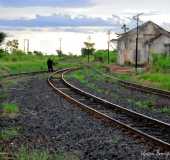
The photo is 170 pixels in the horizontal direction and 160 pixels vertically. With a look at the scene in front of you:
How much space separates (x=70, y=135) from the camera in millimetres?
12719

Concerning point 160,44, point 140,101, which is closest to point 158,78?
point 140,101

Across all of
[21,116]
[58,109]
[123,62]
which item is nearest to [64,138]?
[21,116]

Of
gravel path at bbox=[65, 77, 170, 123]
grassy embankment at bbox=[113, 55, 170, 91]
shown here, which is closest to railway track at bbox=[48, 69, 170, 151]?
gravel path at bbox=[65, 77, 170, 123]

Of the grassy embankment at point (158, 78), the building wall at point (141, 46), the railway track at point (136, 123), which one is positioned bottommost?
the grassy embankment at point (158, 78)

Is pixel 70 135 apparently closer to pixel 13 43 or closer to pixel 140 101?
pixel 140 101

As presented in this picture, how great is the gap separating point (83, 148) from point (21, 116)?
17.8 feet

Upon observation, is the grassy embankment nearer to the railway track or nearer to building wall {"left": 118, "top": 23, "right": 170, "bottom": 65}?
the railway track

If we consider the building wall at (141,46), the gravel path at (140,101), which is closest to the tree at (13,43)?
the building wall at (141,46)

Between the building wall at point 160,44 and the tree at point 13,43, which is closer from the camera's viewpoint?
the building wall at point 160,44

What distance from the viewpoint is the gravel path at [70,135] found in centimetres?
1069

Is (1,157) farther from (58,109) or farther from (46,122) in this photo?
(58,109)

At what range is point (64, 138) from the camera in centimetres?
1226

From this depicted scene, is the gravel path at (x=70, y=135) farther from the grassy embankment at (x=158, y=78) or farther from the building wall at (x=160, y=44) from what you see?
the building wall at (x=160, y=44)

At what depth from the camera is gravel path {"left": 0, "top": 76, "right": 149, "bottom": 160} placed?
10690mm
